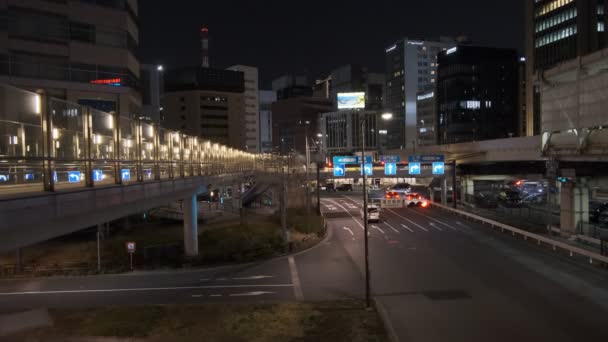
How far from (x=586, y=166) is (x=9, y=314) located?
107ft

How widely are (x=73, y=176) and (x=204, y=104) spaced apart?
347 feet

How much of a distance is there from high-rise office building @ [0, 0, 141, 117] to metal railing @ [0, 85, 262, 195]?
108 ft

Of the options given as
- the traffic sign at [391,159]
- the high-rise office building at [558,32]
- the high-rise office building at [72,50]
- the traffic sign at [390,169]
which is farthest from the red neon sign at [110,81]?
the high-rise office building at [558,32]

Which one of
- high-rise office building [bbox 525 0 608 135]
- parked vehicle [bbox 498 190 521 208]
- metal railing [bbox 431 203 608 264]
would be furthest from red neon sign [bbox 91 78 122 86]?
high-rise office building [bbox 525 0 608 135]

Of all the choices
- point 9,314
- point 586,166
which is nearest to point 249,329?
point 9,314

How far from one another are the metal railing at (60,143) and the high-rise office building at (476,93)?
104 metres

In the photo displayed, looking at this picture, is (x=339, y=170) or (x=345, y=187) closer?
(x=339, y=170)

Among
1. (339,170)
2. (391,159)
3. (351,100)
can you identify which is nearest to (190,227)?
(339,170)

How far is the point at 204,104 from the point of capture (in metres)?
115

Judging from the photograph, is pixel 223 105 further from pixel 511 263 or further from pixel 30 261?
pixel 511 263

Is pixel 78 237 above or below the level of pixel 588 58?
below

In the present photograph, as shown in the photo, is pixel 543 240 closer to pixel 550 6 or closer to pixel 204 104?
pixel 550 6

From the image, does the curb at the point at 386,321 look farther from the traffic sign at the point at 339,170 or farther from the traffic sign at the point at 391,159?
the traffic sign at the point at 391,159

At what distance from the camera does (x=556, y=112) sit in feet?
105
